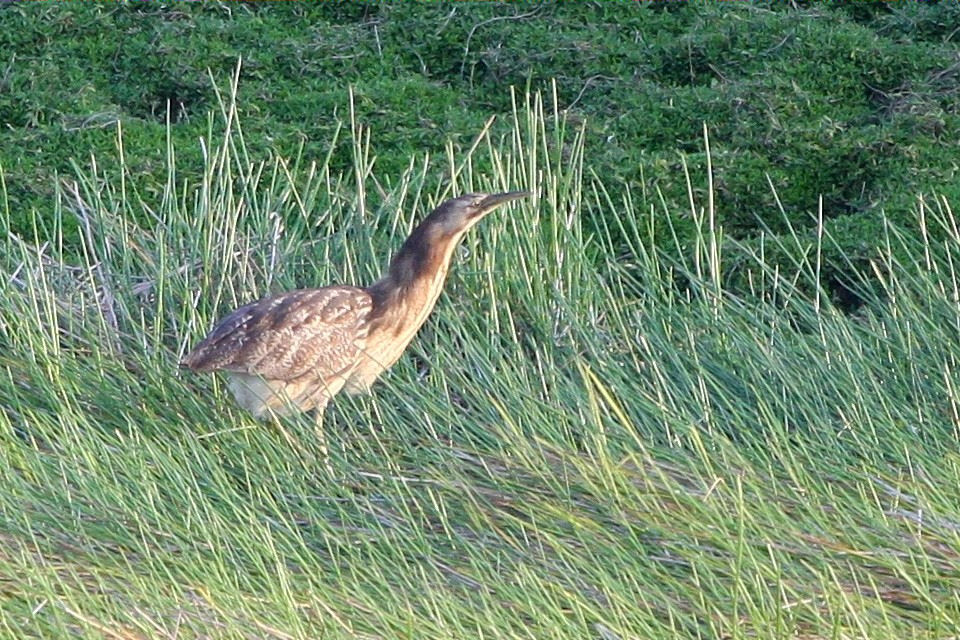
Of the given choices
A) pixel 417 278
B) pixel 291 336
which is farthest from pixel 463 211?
pixel 291 336

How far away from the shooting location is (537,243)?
483cm

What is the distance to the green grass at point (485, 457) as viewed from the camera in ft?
10.8

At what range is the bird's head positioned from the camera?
4586mm

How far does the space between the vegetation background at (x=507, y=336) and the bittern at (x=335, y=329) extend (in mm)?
100

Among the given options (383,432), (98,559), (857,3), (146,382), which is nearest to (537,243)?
(383,432)

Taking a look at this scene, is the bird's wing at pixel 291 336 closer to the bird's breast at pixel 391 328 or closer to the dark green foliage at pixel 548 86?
the bird's breast at pixel 391 328

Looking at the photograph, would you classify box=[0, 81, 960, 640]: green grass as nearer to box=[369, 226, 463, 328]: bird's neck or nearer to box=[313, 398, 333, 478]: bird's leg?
box=[313, 398, 333, 478]: bird's leg

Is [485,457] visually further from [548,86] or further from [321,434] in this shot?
[548,86]

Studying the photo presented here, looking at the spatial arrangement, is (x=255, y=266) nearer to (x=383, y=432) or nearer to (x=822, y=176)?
(x=383, y=432)

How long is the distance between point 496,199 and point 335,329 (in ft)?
1.66

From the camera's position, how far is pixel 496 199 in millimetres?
4574

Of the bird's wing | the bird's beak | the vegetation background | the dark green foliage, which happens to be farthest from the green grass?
the dark green foliage

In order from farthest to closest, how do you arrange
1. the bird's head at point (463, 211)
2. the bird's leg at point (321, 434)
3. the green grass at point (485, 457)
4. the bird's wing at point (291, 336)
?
the bird's head at point (463, 211) → the bird's wing at point (291, 336) → the bird's leg at point (321, 434) → the green grass at point (485, 457)

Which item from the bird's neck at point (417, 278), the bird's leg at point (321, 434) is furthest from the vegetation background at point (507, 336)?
the bird's neck at point (417, 278)
